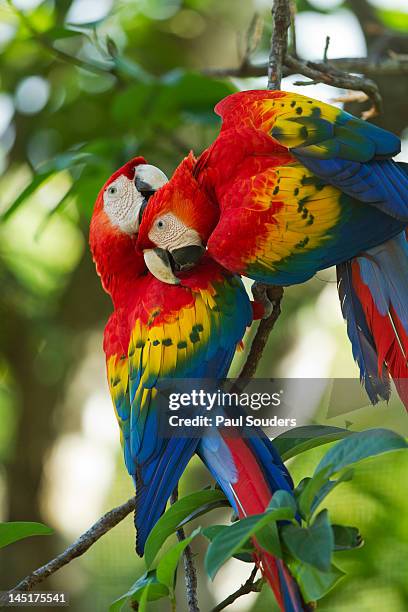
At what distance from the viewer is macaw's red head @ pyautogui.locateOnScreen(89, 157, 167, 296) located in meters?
0.78

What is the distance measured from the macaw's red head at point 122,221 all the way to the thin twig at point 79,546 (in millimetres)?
232

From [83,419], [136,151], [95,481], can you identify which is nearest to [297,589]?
[136,151]

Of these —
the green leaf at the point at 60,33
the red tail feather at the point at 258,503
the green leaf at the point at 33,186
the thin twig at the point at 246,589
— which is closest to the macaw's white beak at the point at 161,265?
the red tail feather at the point at 258,503

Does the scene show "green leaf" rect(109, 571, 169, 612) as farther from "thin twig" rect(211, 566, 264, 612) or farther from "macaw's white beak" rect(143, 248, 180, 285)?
"macaw's white beak" rect(143, 248, 180, 285)

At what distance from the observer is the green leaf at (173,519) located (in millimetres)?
562

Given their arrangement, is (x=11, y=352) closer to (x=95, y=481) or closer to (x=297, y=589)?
(x=95, y=481)

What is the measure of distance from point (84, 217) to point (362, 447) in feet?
3.64

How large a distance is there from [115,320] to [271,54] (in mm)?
329

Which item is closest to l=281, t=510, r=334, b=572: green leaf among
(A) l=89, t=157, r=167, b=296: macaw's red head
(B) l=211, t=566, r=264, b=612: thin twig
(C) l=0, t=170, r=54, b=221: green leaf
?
(B) l=211, t=566, r=264, b=612: thin twig

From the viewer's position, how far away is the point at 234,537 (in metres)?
0.47

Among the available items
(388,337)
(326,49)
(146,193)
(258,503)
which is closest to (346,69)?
(326,49)

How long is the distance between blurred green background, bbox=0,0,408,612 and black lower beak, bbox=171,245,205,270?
0.29m

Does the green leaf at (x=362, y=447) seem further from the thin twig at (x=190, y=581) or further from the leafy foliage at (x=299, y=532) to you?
the thin twig at (x=190, y=581)

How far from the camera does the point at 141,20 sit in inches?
67.2
